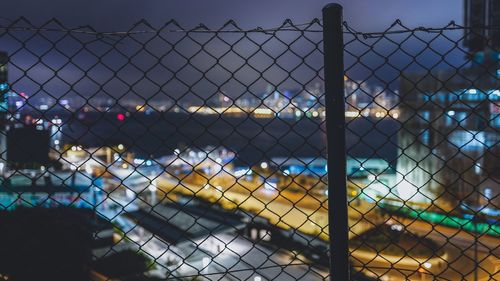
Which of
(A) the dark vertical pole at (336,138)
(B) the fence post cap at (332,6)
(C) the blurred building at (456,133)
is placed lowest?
(A) the dark vertical pole at (336,138)

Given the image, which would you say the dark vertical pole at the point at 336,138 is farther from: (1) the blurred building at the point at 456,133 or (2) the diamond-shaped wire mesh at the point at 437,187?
(1) the blurred building at the point at 456,133

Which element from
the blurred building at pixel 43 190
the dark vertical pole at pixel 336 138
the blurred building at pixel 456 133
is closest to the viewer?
the dark vertical pole at pixel 336 138

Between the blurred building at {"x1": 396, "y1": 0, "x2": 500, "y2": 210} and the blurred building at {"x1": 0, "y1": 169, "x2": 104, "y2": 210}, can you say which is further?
the blurred building at {"x1": 396, "y1": 0, "x2": 500, "y2": 210}

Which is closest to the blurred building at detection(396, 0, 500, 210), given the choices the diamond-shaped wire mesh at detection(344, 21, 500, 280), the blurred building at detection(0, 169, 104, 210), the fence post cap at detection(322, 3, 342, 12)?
the diamond-shaped wire mesh at detection(344, 21, 500, 280)

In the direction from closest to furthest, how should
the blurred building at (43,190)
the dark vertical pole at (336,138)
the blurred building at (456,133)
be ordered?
1. the dark vertical pole at (336,138)
2. the blurred building at (43,190)
3. the blurred building at (456,133)

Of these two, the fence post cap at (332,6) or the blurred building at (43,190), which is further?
the blurred building at (43,190)

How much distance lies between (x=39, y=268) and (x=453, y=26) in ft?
16.9

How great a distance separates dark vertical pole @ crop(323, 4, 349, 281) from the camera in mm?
1212

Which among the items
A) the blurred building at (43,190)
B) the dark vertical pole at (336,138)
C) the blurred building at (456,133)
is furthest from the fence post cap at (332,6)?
the blurred building at (456,133)

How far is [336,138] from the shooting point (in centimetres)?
123

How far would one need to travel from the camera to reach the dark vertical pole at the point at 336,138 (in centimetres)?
121

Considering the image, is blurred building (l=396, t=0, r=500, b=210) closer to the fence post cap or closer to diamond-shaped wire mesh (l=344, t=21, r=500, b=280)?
diamond-shaped wire mesh (l=344, t=21, r=500, b=280)

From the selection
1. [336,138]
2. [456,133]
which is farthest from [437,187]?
[336,138]

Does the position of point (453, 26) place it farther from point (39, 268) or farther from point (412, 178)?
point (412, 178)
